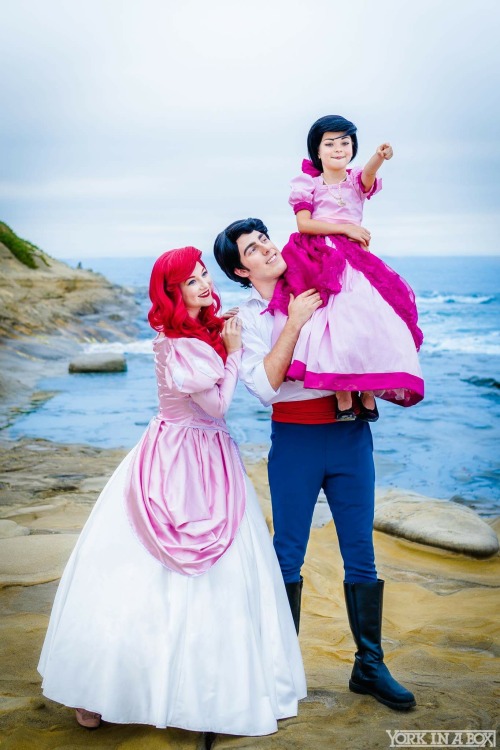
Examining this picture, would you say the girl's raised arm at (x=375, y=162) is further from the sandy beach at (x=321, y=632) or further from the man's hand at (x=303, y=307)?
the sandy beach at (x=321, y=632)

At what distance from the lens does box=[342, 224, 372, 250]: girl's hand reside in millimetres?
2617

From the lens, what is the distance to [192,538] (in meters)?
2.34

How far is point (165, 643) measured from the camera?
224 cm

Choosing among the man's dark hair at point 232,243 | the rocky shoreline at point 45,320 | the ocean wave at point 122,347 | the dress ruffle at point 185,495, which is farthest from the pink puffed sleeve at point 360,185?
the ocean wave at point 122,347

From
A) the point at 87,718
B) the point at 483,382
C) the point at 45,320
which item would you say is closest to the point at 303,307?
the point at 87,718

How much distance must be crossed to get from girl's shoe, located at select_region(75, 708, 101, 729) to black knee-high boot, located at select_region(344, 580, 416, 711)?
0.85m

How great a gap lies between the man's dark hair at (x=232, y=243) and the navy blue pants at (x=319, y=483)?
21.1 inches

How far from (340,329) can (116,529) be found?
0.89 m

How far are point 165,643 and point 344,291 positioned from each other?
115cm

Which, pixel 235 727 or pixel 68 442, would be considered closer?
pixel 235 727

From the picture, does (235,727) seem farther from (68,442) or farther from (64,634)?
(68,442)

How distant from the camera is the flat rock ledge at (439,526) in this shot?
4707 mm

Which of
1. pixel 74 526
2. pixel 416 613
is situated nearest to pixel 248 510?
pixel 416 613

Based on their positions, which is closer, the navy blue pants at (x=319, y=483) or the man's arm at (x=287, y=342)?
the man's arm at (x=287, y=342)
